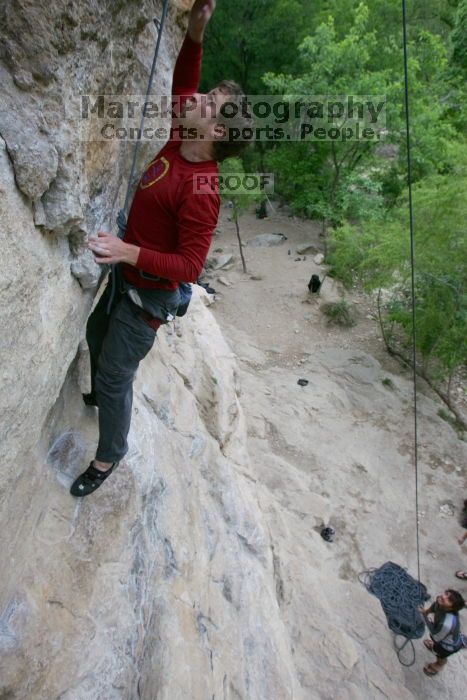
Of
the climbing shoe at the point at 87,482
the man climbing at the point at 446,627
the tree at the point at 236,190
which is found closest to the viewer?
the climbing shoe at the point at 87,482

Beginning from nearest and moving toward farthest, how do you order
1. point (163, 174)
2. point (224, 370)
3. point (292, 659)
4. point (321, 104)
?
point (163, 174), point (292, 659), point (224, 370), point (321, 104)

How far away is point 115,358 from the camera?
2.54 m

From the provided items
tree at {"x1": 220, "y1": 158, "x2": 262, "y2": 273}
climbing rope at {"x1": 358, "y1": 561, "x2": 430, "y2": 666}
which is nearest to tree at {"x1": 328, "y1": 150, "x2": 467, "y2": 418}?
tree at {"x1": 220, "y1": 158, "x2": 262, "y2": 273}

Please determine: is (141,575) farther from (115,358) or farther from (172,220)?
(172,220)

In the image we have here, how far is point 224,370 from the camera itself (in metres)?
6.31

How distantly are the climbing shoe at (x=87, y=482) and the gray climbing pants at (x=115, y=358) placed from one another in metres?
0.10

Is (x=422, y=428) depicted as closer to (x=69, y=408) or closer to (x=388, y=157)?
(x=69, y=408)

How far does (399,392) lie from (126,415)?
345 inches

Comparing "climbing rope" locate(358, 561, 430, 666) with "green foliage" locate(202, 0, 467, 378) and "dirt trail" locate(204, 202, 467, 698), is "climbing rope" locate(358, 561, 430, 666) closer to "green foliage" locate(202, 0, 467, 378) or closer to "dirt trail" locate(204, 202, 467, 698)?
"dirt trail" locate(204, 202, 467, 698)

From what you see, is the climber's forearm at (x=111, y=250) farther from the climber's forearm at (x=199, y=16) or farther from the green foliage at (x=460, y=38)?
the green foliage at (x=460, y=38)

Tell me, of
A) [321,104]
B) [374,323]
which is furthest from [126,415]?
[321,104]

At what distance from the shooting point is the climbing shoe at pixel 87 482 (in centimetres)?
277

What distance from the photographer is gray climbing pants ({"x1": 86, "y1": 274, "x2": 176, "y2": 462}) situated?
2.52 m

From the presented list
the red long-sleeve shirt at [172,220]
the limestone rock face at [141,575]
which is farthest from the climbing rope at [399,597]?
the red long-sleeve shirt at [172,220]
